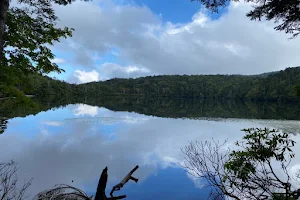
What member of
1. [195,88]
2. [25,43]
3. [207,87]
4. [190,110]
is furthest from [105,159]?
[195,88]

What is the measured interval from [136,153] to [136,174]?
13.6ft

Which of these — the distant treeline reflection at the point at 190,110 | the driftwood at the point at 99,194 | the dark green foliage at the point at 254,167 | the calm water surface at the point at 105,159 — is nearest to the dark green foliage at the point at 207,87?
the distant treeline reflection at the point at 190,110

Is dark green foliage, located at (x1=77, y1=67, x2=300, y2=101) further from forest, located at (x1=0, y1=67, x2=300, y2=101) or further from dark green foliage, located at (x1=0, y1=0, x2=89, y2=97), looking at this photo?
dark green foliage, located at (x1=0, y1=0, x2=89, y2=97)

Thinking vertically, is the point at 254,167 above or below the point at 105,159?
above

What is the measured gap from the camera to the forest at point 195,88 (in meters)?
89.7

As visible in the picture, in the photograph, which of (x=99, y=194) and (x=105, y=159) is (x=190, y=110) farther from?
(x=99, y=194)

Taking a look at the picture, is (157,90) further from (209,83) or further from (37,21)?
(37,21)

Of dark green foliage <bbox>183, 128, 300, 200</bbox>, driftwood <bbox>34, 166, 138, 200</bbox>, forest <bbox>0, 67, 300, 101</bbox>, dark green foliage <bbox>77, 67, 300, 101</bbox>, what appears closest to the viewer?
driftwood <bbox>34, 166, 138, 200</bbox>

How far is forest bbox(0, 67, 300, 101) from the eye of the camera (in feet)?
294

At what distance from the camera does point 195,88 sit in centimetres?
14200

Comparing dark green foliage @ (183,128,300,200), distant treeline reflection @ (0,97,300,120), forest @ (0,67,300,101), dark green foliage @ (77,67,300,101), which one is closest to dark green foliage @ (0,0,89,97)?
distant treeline reflection @ (0,97,300,120)

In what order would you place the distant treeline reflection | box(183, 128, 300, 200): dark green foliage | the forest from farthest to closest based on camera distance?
1. the forest
2. the distant treeline reflection
3. box(183, 128, 300, 200): dark green foliage

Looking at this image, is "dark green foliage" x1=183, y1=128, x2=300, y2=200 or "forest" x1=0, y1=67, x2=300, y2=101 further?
"forest" x1=0, y1=67, x2=300, y2=101

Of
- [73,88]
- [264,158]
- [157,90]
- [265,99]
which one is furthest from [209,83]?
[264,158]
